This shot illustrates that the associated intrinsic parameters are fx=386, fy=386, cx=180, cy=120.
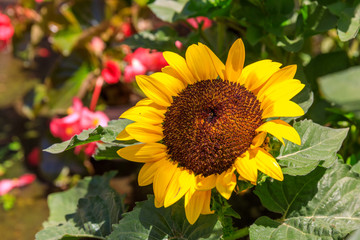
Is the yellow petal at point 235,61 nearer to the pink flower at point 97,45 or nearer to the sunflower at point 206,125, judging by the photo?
the sunflower at point 206,125

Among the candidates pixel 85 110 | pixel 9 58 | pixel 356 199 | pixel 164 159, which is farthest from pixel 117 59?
pixel 9 58

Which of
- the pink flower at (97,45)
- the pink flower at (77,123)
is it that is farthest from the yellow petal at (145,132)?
the pink flower at (97,45)

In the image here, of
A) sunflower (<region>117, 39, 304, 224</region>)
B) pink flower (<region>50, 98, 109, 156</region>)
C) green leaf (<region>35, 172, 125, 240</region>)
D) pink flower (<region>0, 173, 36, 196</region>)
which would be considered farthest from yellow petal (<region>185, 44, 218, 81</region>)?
pink flower (<region>0, 173, 36, 196</region>)

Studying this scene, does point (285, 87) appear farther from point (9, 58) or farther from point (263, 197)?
point (9, 58)

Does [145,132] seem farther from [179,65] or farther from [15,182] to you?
[15,182]

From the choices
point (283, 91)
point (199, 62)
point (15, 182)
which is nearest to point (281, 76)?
point (283, 91)
